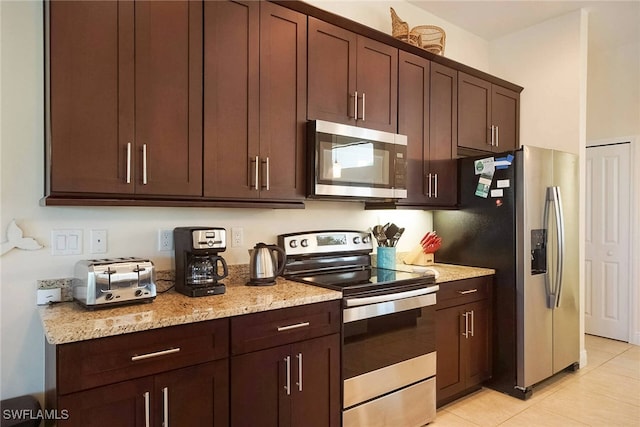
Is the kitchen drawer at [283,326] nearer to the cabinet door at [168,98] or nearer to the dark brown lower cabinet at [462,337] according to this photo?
the cabinet door at [168,98]

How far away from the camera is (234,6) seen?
202 cm

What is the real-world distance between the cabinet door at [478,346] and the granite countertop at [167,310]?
1.36 m

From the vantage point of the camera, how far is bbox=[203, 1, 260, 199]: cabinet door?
Answer: 195 centimetres

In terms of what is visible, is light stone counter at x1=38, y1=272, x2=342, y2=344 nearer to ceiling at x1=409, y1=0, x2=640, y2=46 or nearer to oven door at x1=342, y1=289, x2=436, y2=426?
oven door at x1=342, y1=289, x2=436, y2=426

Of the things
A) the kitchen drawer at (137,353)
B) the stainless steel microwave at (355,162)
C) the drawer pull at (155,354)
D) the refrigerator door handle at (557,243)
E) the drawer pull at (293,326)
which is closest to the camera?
the kitchen drawer at (137,353)

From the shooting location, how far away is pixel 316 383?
6.34ft

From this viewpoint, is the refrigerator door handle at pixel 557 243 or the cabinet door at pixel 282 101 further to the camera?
the refrigerator door handle at pixel 557 243

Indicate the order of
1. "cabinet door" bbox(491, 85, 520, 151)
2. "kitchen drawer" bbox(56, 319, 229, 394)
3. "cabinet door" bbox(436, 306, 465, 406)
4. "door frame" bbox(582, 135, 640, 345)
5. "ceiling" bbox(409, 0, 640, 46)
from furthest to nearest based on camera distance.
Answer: "door frame" bbox(582, 135, 640, 345) < "cabinet door" bbox(491, 85, 520, 151) < "ceiling" bbox(409, 0, 640, 46) < "cabinet door" bbox(436, 306, 465, 406) < "kitchen drawer" bbox(56, 319, 229, 394)

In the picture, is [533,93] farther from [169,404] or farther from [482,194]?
[169,404]

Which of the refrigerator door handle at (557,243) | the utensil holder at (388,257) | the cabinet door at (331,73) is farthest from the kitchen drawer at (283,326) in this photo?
the refrigerator door handle at (557,243)

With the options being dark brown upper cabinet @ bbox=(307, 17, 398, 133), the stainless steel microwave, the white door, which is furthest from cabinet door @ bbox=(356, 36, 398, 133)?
the white door

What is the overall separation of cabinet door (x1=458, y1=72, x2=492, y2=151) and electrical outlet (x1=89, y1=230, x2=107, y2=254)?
2.60 meters

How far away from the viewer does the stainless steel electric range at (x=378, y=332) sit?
2082mm

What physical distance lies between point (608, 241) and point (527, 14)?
2.50m
